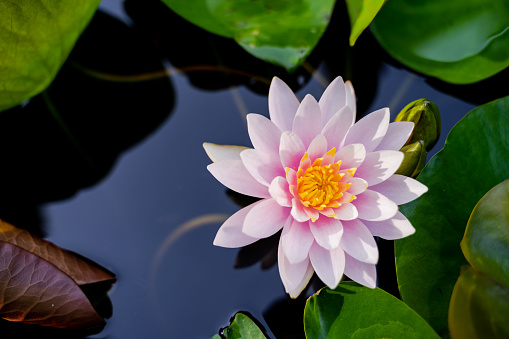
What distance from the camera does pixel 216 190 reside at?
85.3 inches

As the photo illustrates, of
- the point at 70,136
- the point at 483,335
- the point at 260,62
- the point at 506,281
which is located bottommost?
the point at 483,335

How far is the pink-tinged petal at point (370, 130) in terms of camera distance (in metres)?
1.62

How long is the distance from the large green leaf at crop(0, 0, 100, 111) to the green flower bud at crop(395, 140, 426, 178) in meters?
1.42

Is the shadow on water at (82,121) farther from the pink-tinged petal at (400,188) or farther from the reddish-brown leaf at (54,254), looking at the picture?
the pink-tinged petal at (400,188)

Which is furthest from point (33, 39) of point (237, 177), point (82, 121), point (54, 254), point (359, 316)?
point (359, 316)

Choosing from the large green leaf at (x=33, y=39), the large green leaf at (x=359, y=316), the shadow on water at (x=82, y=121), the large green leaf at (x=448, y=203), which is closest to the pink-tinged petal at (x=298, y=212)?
the large green leaf at (x=359, y=316)

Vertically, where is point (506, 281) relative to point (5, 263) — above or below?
below

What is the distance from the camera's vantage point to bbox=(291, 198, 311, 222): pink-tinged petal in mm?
1528

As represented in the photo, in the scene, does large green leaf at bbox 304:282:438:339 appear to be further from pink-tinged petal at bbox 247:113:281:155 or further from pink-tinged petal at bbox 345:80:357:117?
pink-tinged petal at bbox 345:80:357:117

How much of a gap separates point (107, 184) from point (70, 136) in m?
0.34

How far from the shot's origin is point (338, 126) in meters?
1.61

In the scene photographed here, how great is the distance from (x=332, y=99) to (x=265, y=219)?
1.75 ft

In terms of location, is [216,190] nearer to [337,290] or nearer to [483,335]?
[337,290]

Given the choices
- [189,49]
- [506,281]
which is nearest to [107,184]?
[189,49]
